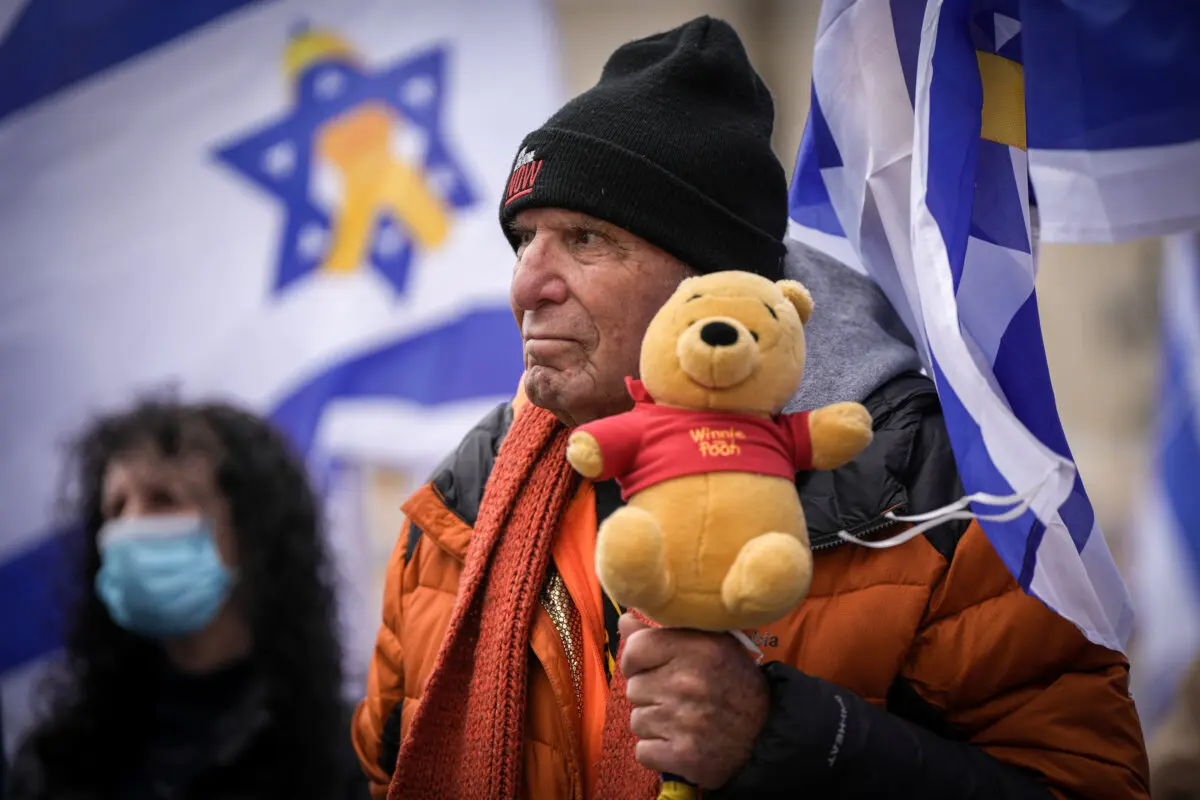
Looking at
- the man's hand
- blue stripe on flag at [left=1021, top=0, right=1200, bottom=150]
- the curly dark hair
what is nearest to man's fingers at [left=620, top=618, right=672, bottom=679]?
the man's hand

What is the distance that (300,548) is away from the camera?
11.4ft

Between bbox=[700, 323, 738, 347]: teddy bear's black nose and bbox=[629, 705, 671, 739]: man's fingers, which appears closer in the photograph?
bbox=[700, 323, 738, 347]: teddy bear's black nose

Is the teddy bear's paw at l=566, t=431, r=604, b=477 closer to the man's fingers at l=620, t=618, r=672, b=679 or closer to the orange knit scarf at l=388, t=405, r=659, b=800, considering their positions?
the man's fingers at l=620, t=618, r=672, b=679

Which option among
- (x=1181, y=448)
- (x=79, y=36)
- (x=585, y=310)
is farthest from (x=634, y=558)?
(x=79, y=36)

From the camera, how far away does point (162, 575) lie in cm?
320

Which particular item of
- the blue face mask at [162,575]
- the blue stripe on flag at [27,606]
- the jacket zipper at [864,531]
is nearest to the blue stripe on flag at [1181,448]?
the jacket zipper at [864,531]

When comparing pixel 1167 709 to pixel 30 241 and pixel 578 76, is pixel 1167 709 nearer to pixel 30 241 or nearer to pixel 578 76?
pixel 578 76

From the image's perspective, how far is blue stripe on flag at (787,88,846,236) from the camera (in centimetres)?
208

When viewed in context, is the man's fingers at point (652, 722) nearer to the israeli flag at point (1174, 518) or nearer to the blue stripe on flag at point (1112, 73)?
the blue stripe on flag at point (1112, 73)

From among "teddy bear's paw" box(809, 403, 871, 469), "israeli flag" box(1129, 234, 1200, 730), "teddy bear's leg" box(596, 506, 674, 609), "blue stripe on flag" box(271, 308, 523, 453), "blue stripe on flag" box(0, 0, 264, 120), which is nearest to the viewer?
"teddy bear's leg" box(596, 506, 674, 609)

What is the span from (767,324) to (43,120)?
14.7ft

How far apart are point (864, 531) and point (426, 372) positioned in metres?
3.11

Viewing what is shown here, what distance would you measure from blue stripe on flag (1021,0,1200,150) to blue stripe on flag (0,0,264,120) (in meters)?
3.92

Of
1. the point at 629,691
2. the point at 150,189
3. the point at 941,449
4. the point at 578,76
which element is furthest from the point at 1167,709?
the point at 150,189
